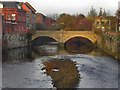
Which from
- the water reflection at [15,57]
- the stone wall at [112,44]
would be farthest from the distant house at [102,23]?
the water reflection at [15,57]

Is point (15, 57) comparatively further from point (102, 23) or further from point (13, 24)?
point (102, 23)

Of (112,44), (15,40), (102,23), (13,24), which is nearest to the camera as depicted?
(112,44)

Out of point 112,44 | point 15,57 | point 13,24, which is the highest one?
point 13,24

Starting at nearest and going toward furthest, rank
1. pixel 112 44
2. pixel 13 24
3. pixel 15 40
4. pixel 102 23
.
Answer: pixel 112 44 < pixel 13 24 < pixel 15 40 < pixel 102 23

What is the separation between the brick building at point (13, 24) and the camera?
4559 cm

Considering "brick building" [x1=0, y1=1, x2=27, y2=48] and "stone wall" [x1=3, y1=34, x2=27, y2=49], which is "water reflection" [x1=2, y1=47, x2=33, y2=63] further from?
"brick building" [x1=0, y1=1, x2=27, y2=48]

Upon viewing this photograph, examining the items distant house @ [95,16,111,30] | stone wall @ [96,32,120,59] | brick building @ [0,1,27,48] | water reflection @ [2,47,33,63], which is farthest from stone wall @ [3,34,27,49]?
distant house @ [95,16,111,30]

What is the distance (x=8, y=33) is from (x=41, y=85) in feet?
100

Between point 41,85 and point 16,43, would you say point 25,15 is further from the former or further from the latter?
point 41,85

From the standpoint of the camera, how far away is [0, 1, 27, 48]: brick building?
45594mm

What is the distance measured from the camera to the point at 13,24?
4841 cm

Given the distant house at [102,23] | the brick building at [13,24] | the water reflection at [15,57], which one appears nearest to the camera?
the water reflection at [15,57]

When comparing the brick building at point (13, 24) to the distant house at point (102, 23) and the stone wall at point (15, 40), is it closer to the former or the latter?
the stone wall at point (15, 40)

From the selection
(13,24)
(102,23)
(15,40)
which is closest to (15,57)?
(15,40)
